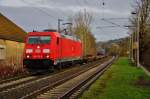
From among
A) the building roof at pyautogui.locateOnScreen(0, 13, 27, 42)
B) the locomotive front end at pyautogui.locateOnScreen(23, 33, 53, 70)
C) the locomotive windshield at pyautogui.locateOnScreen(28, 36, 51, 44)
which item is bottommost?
Answer: the locomotive front end at pyautogui.locateOnScreen(23, 33, 53, 70)

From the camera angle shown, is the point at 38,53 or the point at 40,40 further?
the point at 40,40

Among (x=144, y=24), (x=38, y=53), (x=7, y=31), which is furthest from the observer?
(x=144, y=24)

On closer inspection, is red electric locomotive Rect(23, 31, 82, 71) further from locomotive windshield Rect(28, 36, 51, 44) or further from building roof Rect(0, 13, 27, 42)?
building roof Rect(0, 13, 27, 42)

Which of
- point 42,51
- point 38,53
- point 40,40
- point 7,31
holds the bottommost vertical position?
point 38,53

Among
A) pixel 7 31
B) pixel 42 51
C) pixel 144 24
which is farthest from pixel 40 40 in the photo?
pixel 144 24

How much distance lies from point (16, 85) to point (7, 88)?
1734mm

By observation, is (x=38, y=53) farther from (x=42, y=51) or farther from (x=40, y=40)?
(x=40, y=40)

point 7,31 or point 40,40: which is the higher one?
point 7,31

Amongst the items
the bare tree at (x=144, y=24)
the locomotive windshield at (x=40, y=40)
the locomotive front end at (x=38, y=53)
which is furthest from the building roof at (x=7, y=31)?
the bare tree at (x=144, y=24)

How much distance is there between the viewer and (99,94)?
1914 cm

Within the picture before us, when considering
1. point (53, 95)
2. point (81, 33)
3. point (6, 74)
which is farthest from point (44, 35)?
point (81, 33)

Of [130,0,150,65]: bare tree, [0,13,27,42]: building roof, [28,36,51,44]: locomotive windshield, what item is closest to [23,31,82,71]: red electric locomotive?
[28,36,51,44]: locomotive windshield

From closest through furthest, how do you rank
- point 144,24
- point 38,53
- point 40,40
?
point 38,53 → point 40,40 → point 144,24

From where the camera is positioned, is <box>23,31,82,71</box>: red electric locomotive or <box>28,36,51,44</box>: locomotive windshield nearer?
<box>23,31,82,71</box>: red electric locomotive
